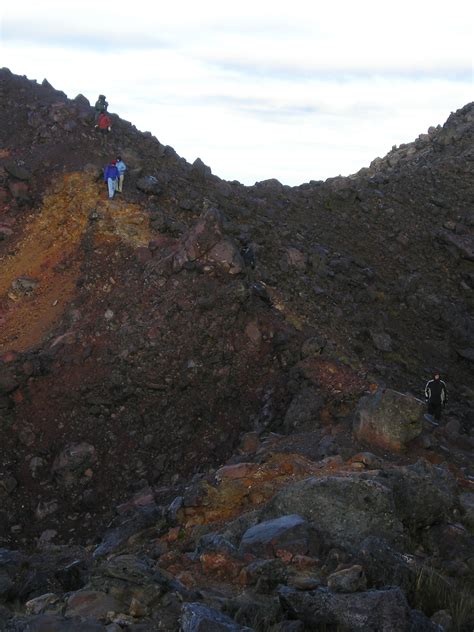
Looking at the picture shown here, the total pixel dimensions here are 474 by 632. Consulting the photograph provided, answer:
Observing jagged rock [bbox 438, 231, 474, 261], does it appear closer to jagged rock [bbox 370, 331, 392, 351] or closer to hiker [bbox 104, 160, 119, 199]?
jagged rock [bbox 370, 331, 392, 351]

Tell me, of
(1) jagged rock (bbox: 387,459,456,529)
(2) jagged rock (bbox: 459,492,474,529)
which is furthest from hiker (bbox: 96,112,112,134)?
(2) jagged rock (bbox: 459,492,474,529)

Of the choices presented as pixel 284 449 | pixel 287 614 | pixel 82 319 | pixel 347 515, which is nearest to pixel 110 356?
pixel 82 319

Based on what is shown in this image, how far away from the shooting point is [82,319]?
16.7 metres

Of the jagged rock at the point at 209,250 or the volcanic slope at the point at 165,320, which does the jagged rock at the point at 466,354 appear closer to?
the volcanic slope at the point at 165,320

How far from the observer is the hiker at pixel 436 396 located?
15.5 m

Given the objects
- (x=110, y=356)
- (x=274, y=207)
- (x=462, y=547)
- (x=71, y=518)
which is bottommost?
(x=71, y=518)

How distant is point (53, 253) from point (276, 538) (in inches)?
471

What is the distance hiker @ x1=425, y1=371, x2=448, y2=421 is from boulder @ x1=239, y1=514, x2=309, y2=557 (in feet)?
22.7

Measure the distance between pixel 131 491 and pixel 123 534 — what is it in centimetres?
292

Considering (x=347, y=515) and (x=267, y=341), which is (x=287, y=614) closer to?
(x=347, y=515)

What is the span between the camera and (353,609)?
6.79 meters

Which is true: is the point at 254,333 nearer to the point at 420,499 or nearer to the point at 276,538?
the point at 420,499

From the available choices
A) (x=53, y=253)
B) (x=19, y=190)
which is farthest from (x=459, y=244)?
(x=19, y=190)

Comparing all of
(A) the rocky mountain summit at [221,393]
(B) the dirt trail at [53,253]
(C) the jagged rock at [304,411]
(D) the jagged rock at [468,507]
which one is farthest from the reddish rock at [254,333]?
(D) the jagged rock at [468,507]
